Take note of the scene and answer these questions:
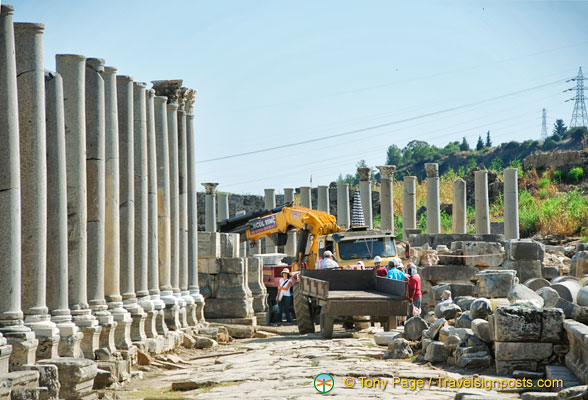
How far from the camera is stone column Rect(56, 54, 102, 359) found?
1302cm

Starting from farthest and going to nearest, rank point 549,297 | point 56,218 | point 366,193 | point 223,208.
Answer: point 223,208
point 366,193
point 549,297
point 56,218

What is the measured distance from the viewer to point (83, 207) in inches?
518

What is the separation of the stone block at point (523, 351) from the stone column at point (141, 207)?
7393 mm

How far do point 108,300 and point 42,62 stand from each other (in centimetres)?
471

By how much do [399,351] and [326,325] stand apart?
3.90 meters

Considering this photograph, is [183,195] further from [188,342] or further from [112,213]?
[112,213]

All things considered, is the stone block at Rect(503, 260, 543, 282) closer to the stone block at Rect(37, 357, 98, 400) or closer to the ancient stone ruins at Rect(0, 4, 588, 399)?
the ancient stone ruins at Rect(0, 4, 588, 399)

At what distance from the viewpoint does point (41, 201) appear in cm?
1148

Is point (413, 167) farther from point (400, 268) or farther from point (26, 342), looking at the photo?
point (26, 342)

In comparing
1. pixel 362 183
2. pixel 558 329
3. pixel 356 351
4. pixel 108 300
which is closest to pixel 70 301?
pixel 108 300

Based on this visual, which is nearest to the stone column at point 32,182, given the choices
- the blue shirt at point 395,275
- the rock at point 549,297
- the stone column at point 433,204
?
the rock at point 549,297

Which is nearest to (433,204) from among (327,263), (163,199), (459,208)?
(459,208)

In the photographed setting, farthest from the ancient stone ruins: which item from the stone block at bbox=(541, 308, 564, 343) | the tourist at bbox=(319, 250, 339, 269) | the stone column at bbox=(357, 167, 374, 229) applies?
the stone column at bbox=(357, 167, 374, 229)

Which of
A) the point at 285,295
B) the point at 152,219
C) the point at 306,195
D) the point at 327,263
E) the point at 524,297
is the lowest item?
the point at 285,295
